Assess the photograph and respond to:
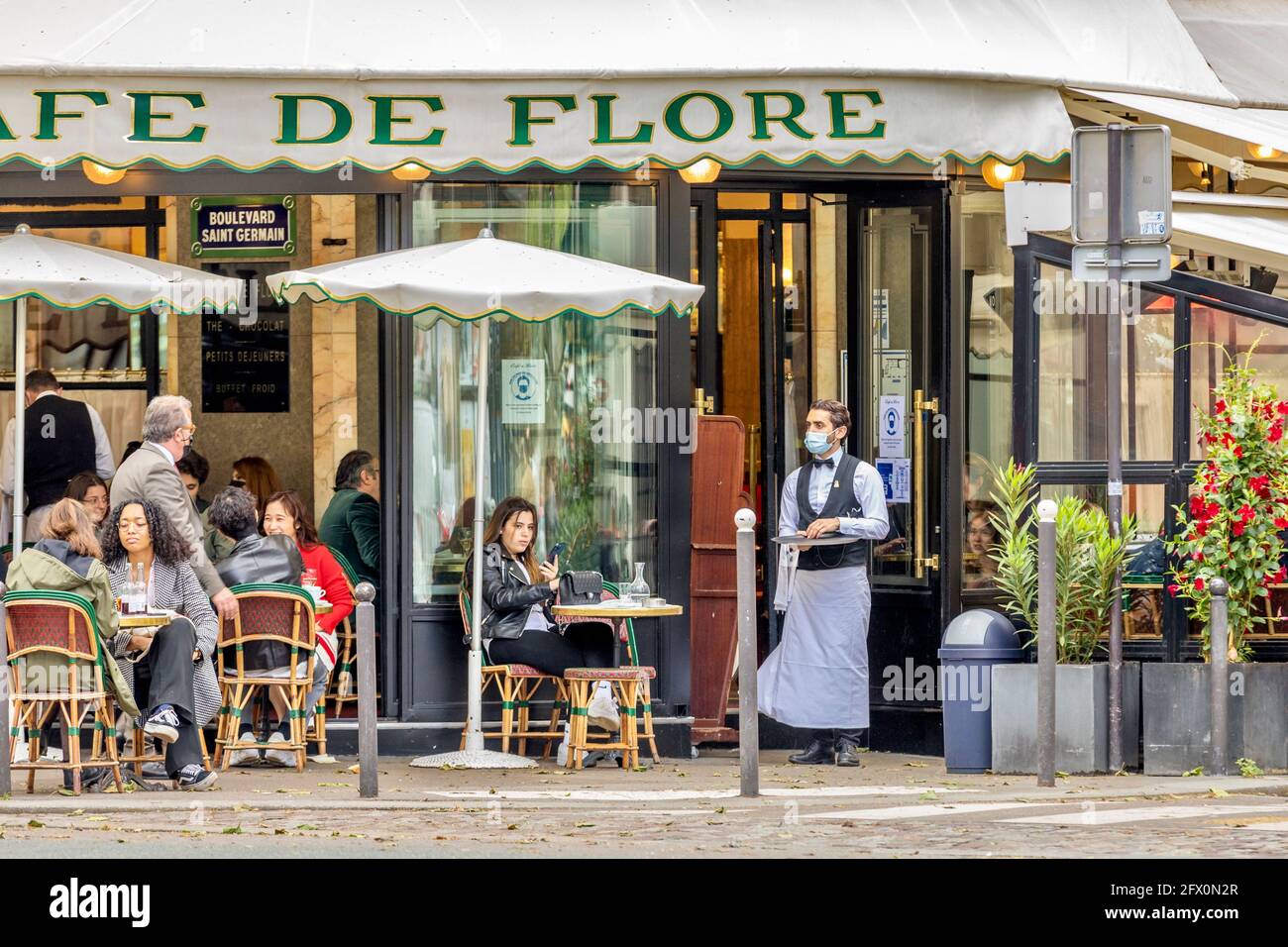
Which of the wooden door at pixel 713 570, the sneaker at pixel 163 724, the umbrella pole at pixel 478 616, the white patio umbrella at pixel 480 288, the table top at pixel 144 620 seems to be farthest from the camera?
the wooden door at pixel 713 570

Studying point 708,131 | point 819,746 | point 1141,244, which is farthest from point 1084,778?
point 708,131

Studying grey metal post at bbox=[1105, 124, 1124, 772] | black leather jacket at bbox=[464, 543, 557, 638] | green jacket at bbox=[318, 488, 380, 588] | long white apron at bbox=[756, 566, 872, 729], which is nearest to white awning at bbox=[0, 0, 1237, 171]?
grey metal post at bbox=[1105, 124, 1124, 772]

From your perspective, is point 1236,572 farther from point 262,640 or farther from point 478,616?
point 262,640

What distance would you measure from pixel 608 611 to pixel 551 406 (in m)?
1.51

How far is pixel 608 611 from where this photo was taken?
12328 mm

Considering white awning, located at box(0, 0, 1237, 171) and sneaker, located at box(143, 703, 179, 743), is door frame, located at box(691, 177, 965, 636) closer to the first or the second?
white awning, located at box(0, 0, 1237, 171)

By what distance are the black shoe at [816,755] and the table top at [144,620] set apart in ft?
12.1

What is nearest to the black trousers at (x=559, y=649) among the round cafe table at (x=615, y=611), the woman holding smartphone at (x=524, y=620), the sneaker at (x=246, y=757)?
the woman holding smartphone at (x=524, y=620)

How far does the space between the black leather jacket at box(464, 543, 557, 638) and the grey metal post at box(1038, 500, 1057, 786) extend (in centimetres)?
282

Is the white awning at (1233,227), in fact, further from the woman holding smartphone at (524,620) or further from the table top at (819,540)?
the woman holding smartphone at (524,620)

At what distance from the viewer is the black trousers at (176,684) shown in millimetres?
11266

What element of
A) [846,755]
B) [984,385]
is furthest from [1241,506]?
[846,755]

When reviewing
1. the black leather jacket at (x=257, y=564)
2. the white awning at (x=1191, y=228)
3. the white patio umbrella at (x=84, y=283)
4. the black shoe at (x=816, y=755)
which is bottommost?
the black shoe at (x=816, y=755)

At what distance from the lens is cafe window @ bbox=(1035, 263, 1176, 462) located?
41.0 ft
